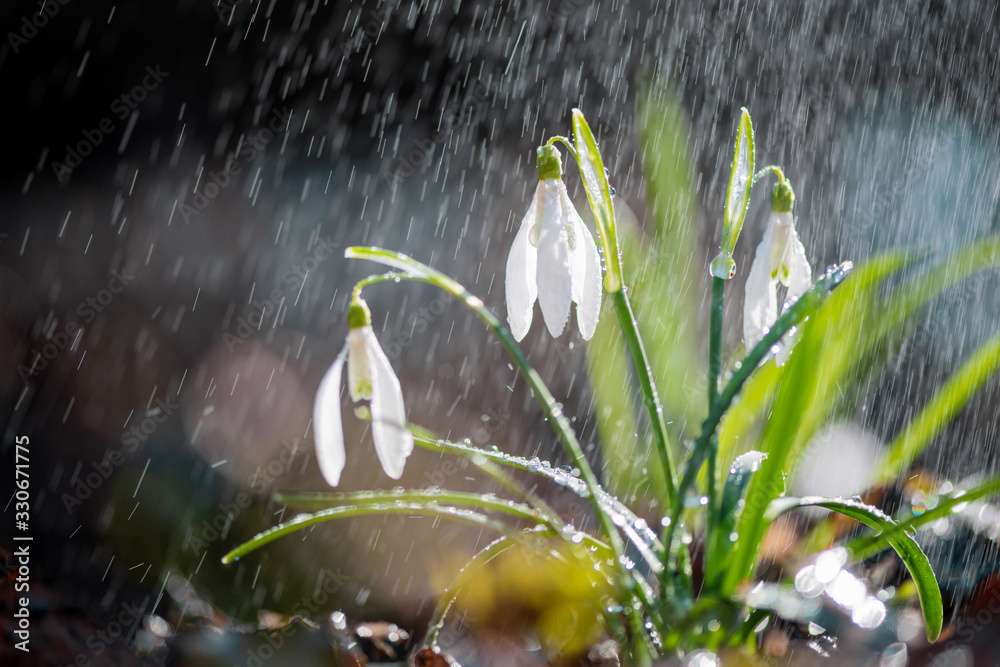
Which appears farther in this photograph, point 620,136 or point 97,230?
point 620,136

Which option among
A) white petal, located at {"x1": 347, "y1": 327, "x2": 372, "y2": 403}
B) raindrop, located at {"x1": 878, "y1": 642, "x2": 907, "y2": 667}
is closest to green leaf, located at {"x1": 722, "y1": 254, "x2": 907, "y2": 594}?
raindrop, located at {"x1": 878, "y1": 642, "x2": 907, "y2": 667}

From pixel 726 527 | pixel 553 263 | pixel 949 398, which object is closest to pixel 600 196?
pixel 553 263

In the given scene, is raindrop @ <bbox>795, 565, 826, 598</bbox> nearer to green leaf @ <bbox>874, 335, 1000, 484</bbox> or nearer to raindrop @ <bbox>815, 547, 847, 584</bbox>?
raindrop @ <bbox>815, 547, 847, 584</bbox>

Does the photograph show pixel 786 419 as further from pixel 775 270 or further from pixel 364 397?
pixel 364 397

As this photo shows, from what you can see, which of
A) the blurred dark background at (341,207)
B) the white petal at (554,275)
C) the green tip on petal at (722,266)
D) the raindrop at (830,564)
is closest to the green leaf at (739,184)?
the green tip on petal at (722,266)

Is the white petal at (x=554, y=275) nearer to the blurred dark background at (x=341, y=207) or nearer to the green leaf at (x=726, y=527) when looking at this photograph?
the green leaf at (x=726, y=527)

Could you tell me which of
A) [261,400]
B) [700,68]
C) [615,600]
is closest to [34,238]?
[261,400]

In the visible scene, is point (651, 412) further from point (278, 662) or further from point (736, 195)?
point (278, 662)
